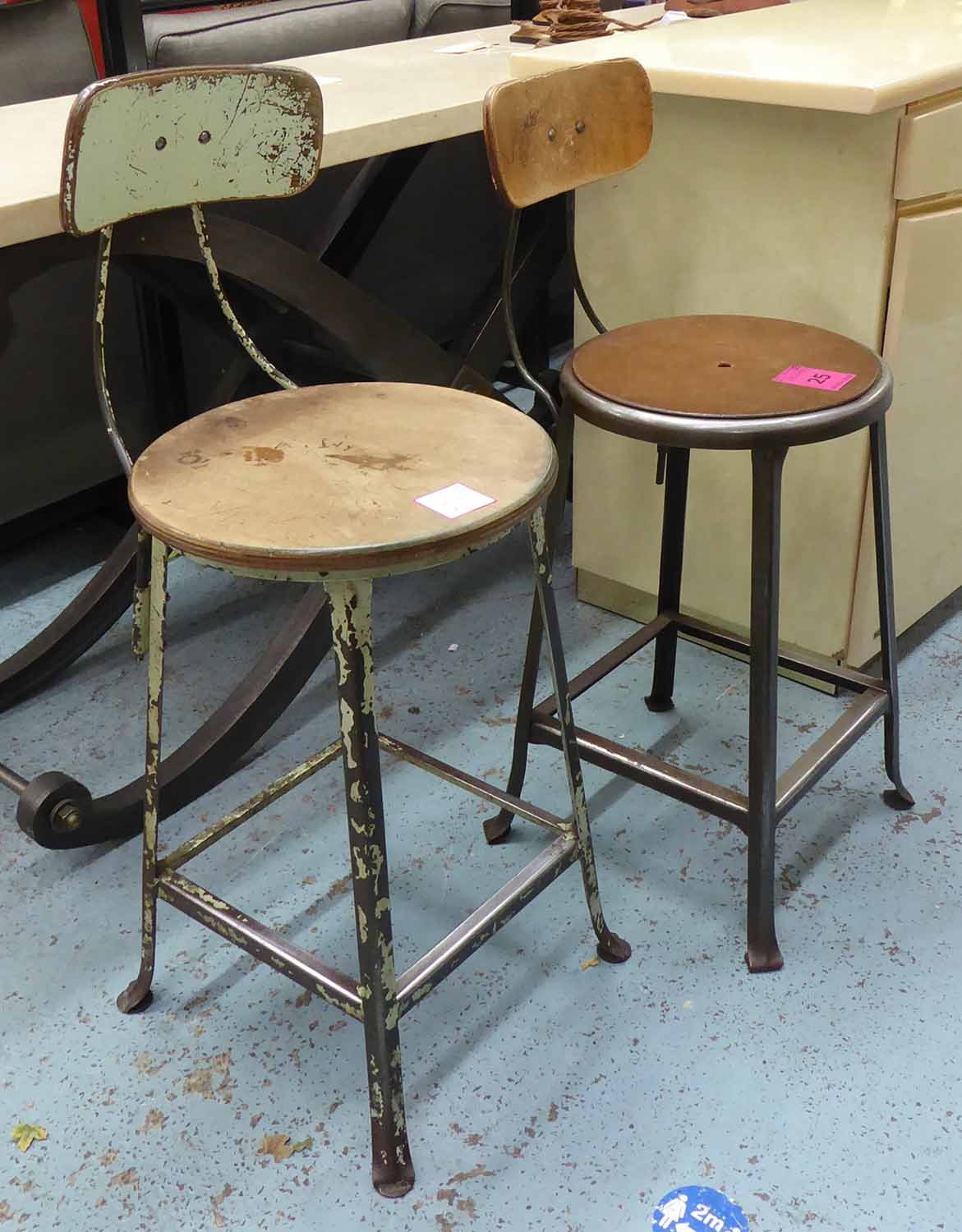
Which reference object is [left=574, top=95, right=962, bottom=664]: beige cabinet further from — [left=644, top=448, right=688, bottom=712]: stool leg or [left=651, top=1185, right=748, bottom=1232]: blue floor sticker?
[left=651, top=1185, right=748, bottom=1232]: blue floor sticker

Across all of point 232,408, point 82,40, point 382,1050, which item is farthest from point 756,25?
point 382,1050

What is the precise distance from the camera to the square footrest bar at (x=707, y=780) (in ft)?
4.67

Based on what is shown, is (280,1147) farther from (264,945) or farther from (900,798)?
(900,798)

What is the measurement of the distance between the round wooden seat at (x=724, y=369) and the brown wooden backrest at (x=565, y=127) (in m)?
0.20

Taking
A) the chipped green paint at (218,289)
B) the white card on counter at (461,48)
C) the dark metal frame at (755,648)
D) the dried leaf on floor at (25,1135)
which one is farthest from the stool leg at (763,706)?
the white card on counter at (461,48)

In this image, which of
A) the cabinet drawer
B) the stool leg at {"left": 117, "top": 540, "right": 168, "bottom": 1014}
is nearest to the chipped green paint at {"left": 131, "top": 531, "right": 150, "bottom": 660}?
the stool leg at {"left": 117, "top": 540, "right": 168, "bottom": 1014}

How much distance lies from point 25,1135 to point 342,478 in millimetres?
768

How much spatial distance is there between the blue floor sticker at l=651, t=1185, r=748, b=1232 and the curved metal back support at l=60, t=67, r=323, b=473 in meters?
0.91

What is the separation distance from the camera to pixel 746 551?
1858 millimetres

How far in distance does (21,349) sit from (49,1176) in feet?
5.14

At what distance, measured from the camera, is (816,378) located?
1281 mm

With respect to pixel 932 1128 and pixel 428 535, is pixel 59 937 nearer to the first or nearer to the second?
pixel 428 535

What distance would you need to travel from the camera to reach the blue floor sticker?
1.12 m

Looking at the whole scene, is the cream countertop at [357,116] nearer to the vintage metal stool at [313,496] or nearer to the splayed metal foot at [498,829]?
the vintage metal stool at [313,496]
